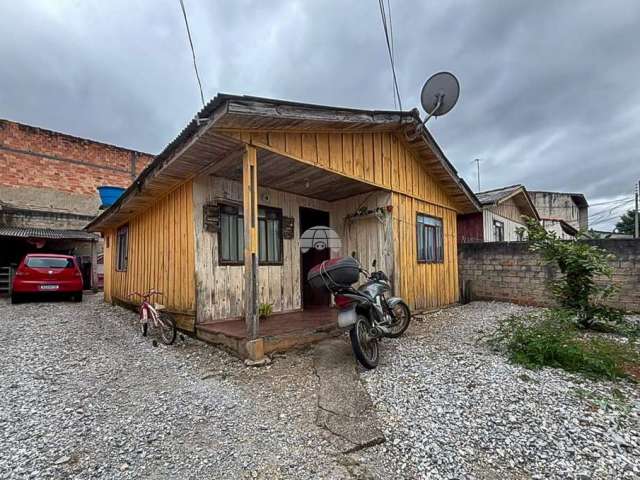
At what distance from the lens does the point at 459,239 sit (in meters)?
10.6

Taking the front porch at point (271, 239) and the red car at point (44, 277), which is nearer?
the front porch at point (271, 239)

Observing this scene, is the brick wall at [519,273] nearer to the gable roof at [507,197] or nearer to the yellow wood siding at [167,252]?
the gable roof at [507,197]

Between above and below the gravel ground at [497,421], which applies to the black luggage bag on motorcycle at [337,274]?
above

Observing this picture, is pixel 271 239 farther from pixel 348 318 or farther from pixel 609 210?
pixel 609 210

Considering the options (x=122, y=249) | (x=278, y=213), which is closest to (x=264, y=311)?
(x=278, y=213)

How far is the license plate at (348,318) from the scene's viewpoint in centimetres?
339

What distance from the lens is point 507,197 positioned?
10695 millimetres

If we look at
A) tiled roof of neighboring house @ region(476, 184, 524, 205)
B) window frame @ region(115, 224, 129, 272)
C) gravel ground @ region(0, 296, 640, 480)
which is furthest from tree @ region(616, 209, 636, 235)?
window frame @ region(115, 224, 129, 272)

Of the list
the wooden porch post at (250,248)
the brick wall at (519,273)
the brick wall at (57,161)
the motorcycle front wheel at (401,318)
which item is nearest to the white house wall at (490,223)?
the brick wall at (519,273)

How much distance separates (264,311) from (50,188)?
1319cm

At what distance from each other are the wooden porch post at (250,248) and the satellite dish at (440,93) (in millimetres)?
3510

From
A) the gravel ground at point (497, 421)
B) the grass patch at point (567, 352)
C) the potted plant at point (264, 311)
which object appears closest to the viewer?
the gravel ground at point (497, 421)

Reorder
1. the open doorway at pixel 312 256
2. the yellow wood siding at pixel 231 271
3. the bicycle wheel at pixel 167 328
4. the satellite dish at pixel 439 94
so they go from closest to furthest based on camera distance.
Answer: the bicycle wheel at pixel 167 328 < the yellow wood siding at pixel 231 271 < the satellite dish at pixel 439 94 < the open doorway at pixel 312 256

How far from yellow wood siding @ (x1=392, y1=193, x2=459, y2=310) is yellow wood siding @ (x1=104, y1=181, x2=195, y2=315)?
3532 mm
